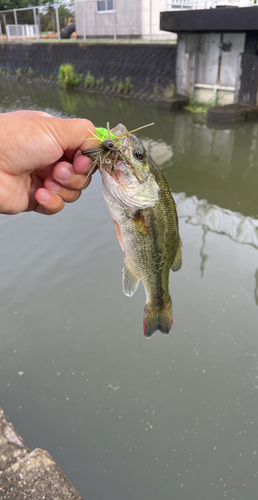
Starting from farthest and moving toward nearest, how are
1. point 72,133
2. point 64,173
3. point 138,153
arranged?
point 64,173 < point 72,133 < point 138,153

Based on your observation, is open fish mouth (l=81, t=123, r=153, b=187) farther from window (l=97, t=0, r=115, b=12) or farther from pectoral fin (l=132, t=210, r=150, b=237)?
window (l=97, t=0, r=115, b=12)

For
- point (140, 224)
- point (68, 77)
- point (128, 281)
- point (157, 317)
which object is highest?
point (140, 224)

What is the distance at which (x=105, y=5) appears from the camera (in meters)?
20.5

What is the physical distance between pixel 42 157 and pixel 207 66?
42.4 ft

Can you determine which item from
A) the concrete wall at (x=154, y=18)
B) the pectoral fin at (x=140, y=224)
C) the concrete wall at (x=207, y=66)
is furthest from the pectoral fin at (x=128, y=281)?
the concrete wall at (x=154, y=18)

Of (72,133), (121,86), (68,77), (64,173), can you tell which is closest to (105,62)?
(121,86)

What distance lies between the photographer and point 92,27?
21.5 metres

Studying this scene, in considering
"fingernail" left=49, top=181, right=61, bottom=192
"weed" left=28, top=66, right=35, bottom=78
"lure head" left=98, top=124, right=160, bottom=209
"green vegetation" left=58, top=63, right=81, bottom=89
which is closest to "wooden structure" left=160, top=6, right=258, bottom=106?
"green vegetation" left=58, top=63, right=81, bottom=89

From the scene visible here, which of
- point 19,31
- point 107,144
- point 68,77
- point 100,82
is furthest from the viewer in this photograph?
point 19,31

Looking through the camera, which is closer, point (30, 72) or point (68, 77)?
point (68, 77)

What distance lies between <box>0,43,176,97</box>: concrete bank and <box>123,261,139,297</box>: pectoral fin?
1319cm

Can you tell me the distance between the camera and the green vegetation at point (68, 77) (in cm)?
1747

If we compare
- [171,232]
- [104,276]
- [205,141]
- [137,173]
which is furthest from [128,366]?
[205,141]

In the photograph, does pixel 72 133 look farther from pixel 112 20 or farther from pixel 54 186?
pixel 112 20
